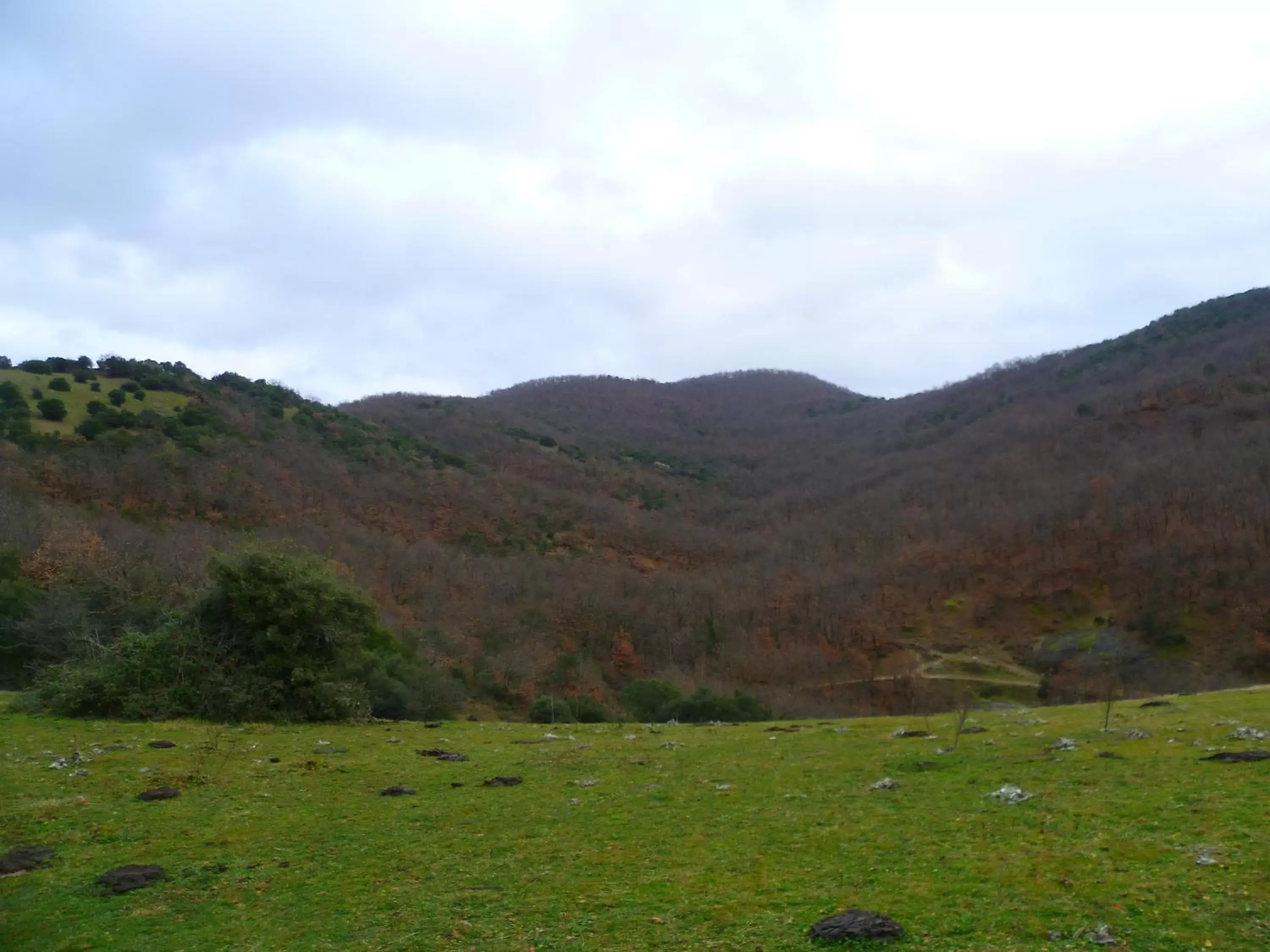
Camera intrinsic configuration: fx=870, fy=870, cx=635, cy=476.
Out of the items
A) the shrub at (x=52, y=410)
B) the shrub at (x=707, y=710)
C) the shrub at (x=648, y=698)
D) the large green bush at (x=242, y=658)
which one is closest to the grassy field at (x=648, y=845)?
the large green bush at (x=242, y=658)

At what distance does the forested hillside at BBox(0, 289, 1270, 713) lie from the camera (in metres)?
45.7

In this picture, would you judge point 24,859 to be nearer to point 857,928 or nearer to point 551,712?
point 857,928

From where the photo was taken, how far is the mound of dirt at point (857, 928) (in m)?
6.45

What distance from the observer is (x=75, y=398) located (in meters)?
69.4

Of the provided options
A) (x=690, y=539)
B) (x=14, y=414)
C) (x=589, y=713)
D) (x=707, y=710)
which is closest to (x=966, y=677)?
(x=707, y=710)

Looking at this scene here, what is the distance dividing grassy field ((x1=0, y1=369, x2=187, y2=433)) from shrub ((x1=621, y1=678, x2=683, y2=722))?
47.5 meters

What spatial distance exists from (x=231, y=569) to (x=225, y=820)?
35.9ft

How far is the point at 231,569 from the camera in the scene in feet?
68.5

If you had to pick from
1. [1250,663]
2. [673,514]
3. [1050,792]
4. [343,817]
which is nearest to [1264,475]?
[1250,663]

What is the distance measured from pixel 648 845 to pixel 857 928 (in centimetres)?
349

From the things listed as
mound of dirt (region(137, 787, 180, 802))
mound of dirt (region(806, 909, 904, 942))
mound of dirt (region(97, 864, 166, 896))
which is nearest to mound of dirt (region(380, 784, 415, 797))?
mound of dirt (region(137, 787, 180, 802))

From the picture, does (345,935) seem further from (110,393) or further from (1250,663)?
(110,393)

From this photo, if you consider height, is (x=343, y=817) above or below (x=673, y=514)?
below

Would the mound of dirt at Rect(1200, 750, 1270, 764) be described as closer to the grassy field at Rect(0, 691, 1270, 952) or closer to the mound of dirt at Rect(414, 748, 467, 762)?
the grassy field at Rect(0, 691, 1270, 952)
